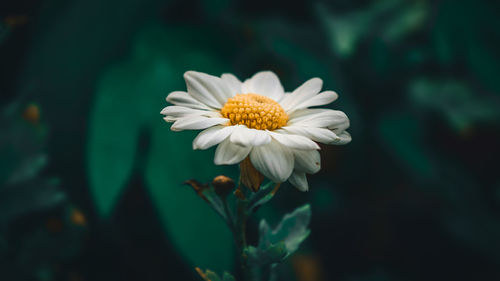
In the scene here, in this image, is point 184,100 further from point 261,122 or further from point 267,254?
point 267,254

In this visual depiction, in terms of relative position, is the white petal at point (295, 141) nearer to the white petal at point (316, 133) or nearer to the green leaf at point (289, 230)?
the white petal at point (316, 133)
